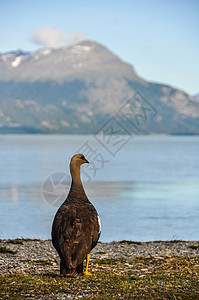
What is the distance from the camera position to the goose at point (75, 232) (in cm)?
1347

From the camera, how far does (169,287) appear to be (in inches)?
523

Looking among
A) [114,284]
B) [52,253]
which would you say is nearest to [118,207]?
[52,253]

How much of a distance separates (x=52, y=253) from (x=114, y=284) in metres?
7.10

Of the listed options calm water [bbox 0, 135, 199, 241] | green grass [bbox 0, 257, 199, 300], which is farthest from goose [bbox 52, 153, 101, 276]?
calm water [bbox 0, 135, 199, 241]

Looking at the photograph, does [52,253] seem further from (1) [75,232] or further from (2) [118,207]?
(2) [118,207]

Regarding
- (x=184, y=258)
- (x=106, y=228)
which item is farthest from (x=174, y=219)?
(x=184, y=258)

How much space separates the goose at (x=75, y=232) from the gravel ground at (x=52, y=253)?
2.44 m

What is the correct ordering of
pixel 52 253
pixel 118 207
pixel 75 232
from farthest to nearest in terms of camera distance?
1. pixel 118 207
2. pixel 52 253
3. pixel 75 232

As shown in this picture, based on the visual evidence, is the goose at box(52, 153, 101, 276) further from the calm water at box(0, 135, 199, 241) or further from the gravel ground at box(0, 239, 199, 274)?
the calm water at box(0, 135, 199, 241)

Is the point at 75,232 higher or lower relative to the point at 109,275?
higher

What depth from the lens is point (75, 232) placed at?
13.8 meters

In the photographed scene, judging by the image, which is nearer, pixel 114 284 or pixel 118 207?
pixel 114 284

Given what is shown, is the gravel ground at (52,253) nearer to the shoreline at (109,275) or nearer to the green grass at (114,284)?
the shoreline at (109,275)

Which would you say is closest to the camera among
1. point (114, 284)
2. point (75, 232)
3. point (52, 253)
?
point (114, 284)
